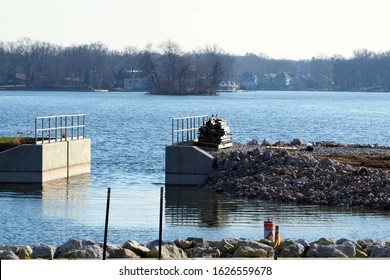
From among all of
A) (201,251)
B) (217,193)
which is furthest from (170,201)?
(201,251)

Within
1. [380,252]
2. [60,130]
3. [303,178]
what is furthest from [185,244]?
[60,130]

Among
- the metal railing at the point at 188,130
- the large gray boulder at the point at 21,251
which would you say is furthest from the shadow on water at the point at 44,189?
the large gray boulder at the point at 21,251

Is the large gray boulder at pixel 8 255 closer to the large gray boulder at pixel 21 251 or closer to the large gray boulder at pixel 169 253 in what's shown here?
the large gray boulder at pixel 21 251

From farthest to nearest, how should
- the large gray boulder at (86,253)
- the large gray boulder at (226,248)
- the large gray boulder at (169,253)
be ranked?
the large gray boulder at (226,248)
the large gray boulder at (169,253)
the large gray boulder at (86,253)

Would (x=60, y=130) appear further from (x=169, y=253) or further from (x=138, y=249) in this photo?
(x=169, y=253)

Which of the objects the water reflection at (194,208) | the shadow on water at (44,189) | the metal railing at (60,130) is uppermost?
the metal railing at (60,130)

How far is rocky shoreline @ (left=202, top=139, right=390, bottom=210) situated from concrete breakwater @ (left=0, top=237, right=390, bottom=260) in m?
11.9

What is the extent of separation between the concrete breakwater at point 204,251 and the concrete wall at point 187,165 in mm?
16192

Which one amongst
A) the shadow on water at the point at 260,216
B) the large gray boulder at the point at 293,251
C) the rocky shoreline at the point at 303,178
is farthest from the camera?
the rocky shoreline at the point at 303,178

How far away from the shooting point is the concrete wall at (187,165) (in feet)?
124

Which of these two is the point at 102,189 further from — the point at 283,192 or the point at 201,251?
the point at 201,251

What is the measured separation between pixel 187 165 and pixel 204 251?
1728 centimetres

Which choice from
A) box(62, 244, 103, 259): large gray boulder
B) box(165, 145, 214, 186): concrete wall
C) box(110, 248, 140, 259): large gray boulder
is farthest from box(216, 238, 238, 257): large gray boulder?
box(165, 145, 214, 186): concrete wall

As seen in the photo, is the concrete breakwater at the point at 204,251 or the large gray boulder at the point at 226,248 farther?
the large gray boulder at the point at 226,248
